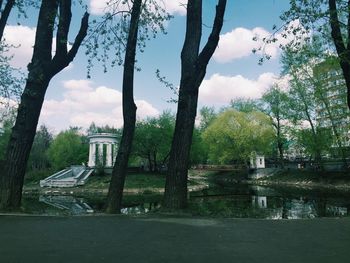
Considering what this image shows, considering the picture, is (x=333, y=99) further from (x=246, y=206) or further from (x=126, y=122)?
(x=126, y=122)

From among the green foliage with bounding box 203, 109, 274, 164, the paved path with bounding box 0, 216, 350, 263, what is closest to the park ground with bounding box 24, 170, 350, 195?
the green foliage with bounding box 203, 109, 274, 164

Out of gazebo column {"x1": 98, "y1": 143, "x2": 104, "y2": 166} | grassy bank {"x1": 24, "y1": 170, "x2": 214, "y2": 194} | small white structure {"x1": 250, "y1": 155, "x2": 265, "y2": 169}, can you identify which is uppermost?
gazebo column {"x1": 98, "y1": 143, "x2": 104, "y2": 166}

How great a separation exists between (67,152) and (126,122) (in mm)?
62195

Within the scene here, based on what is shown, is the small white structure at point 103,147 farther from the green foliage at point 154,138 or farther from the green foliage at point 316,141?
the green foliage at point 316,141

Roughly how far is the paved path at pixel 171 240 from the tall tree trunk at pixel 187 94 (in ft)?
6.52

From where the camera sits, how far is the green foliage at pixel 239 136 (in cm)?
5406

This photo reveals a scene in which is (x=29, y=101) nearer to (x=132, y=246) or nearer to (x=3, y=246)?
(x=3, y=246)

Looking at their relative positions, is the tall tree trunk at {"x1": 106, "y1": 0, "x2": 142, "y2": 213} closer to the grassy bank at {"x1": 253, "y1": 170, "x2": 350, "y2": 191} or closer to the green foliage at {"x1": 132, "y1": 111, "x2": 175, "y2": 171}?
the grassy bank at {"x1": 253, "y1": 170, "x2": 350, "y2": 191}

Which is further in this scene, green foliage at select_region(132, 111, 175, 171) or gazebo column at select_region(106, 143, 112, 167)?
gazebo column at select_region(106, 143, 112, 167)

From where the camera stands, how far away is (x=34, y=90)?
9500mm

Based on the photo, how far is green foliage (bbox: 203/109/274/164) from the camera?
54.1m

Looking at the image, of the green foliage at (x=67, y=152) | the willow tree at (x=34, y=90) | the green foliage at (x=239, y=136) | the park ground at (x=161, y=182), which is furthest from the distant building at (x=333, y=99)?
the green foliage at (x=67, y=152)

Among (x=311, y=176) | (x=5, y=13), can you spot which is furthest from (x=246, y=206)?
(x=311, y=176)

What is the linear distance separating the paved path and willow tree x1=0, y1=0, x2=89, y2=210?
168cm
